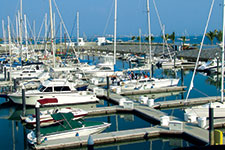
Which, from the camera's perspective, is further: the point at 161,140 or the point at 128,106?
the point at 128,106

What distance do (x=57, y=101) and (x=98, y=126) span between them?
22.2 feet

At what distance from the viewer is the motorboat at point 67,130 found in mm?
16203

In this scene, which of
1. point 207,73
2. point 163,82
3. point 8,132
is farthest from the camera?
point 207,73

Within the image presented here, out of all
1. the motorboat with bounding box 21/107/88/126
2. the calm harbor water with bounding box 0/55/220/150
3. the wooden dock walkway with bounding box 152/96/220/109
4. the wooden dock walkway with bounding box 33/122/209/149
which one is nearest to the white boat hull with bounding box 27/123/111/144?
the wooden dock walkway with bounding box 33/122/209/149

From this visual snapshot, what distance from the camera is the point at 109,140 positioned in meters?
16.1

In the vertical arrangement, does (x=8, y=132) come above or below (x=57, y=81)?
below

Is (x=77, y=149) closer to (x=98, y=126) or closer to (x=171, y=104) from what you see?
(x=98, y=126)

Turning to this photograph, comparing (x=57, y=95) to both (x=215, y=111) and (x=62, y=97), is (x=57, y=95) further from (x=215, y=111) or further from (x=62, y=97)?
(x=215, y=111)

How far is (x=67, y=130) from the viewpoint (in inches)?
658

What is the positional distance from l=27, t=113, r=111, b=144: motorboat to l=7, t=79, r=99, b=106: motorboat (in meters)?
6.62

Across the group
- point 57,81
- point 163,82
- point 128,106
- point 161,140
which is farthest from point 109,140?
point 163,82

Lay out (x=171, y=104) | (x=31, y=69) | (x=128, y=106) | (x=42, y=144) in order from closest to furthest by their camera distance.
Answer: (x=42, y=144), (x=128, y=106), (x=171, y=104), (x=31, y=69)

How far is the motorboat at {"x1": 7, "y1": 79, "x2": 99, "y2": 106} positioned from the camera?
79.3 feet

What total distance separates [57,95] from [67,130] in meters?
8.00
